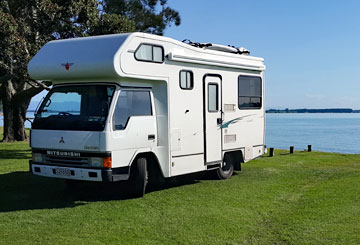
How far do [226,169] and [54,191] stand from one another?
433 cm

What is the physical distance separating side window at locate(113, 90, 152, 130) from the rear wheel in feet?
3.08

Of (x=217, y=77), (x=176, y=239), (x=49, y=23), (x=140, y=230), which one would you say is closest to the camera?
(x=176, y=239)

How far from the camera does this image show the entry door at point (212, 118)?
10.5 meters

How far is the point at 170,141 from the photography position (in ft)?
31.0

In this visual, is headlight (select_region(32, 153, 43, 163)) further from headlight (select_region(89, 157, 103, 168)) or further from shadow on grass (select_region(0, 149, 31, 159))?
shadow on grass (select_region(0, 149, 31, 159))

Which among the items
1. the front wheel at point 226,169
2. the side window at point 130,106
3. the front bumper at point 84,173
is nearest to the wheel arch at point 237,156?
the front wheel at point 226,169

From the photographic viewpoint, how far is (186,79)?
9.98 metres

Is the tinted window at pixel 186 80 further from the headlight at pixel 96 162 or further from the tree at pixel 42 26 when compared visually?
the tree at pixel 42 26

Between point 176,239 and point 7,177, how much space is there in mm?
6834

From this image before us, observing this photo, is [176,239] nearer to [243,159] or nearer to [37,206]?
[37,206]

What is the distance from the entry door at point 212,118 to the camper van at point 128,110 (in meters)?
0.02

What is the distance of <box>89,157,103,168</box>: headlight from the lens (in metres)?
8.17

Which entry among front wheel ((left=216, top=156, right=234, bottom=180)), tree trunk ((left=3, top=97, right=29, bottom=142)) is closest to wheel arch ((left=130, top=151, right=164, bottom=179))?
front wheel ((left=216, top=156, right=234, bottom=180))

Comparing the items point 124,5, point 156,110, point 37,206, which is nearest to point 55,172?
point 37,206
